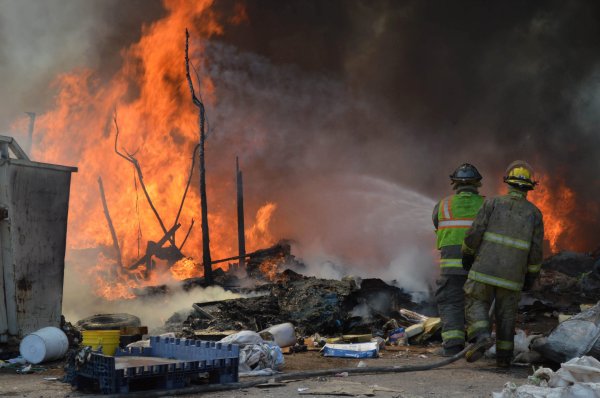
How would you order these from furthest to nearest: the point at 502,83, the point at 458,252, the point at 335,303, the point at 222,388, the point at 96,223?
1. the point at 502,83
2. the point at 96,223
3. the point at 335,303
4. the point at 458,252
5. the point at 222,388

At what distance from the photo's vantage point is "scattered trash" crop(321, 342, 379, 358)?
739 centimetres

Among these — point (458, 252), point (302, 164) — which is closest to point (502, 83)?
point (302, 164)

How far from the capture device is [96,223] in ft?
69.9

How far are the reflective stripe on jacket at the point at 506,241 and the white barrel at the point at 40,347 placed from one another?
4525mm

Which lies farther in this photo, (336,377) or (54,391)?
(336,377)

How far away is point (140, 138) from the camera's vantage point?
21547 mm

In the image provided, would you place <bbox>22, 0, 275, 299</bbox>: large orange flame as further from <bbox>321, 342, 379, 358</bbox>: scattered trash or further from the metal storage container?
<bbox>321, 342, 379, 358</bbox>: scattered trash

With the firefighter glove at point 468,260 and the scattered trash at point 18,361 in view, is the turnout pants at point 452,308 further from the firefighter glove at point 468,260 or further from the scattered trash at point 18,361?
the scattered trash at point 18,361

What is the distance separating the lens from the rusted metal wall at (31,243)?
24.6ft

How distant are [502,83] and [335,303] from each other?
16.0 meters

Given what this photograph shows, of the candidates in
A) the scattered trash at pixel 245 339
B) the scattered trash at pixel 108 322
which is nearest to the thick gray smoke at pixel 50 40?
the scattered trash at pixel 108 322

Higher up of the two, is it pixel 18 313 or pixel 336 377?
pixel 18 313

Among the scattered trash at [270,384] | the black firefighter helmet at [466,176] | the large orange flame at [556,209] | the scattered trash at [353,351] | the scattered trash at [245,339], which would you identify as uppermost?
the large orange flame at [556,209]

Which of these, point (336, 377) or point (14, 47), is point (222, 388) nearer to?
point (336, 377)
